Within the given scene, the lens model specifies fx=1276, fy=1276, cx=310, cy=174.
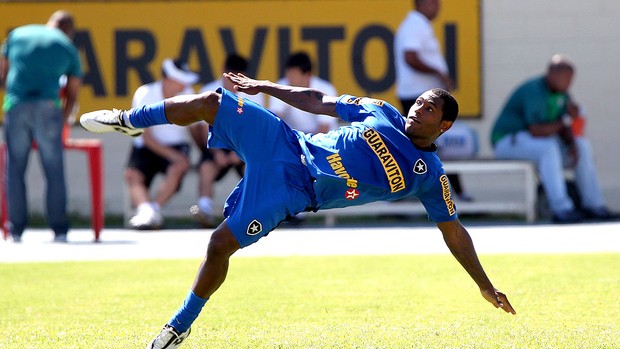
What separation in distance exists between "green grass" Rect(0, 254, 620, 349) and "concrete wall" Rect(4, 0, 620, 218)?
525cm

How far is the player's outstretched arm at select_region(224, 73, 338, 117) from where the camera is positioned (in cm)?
715

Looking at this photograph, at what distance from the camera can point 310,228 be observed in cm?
1445

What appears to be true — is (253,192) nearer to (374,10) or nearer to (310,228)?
(310,228)

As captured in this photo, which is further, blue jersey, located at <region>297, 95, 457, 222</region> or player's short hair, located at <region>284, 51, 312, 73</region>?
player's short hair, located at <region>284, 51, 312, 73</region>

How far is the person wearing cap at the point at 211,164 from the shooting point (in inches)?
559

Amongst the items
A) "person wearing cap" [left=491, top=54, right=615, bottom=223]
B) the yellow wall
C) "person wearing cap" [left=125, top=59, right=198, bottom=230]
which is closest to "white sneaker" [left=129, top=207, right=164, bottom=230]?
"person wearing cap" [left=125, top=59, right=198, bottom=230]

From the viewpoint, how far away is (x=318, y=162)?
22.2ft

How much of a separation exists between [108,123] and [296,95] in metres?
1.07

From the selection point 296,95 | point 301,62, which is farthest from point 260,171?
point 301,62

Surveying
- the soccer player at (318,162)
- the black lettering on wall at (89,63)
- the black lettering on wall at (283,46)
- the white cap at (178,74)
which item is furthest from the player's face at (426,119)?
the black lettering on wall at (89,63)

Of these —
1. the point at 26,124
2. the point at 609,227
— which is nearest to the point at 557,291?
the point at 609,227

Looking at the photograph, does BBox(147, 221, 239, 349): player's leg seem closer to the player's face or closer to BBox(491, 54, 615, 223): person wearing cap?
the player's face

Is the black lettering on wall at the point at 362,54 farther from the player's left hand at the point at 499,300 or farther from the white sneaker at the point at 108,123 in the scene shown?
the player's left hand at the point at 499,300

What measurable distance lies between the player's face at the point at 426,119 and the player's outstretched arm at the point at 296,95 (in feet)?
1.67
